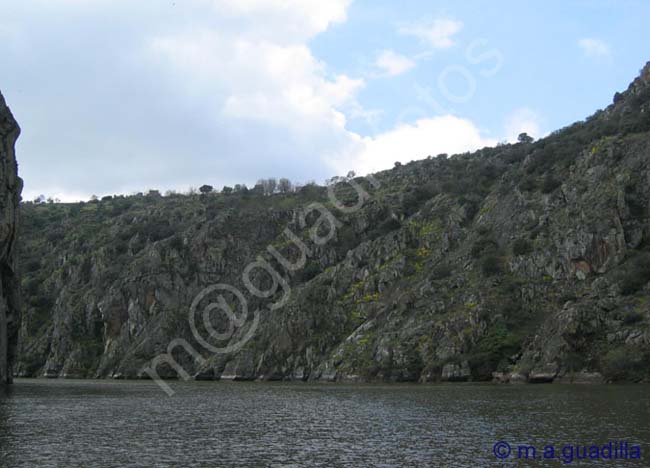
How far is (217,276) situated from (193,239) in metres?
12.0

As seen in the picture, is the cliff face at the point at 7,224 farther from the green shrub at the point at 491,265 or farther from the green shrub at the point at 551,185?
the green shrub at the point at 551,185

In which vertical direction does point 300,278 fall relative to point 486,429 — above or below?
above

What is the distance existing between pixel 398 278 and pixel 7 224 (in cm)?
6573

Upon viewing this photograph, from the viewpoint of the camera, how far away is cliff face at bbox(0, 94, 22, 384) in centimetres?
7681

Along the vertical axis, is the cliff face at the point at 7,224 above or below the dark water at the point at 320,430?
above

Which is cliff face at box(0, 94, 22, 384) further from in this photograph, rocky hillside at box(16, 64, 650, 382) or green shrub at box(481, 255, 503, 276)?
green shrub at box(481, 255, 503, 276)

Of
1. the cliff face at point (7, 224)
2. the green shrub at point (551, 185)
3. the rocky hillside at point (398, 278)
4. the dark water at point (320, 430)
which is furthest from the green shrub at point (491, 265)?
the cliff face at point (7, 224)

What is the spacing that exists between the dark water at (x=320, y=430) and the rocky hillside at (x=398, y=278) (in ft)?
108

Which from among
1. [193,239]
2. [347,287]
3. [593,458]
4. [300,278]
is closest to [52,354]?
[193,239]

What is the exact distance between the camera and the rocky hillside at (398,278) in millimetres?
86562

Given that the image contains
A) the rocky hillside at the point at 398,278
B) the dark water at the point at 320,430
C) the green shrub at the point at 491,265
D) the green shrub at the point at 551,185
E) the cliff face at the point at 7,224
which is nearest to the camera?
the dark water at the point at 320,430

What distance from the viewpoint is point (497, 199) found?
123 meters

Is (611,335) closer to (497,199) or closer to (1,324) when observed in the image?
(497,199)

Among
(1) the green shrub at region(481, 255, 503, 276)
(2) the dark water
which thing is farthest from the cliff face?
(1) the green shrub at region(481, 255, 503, 276)
